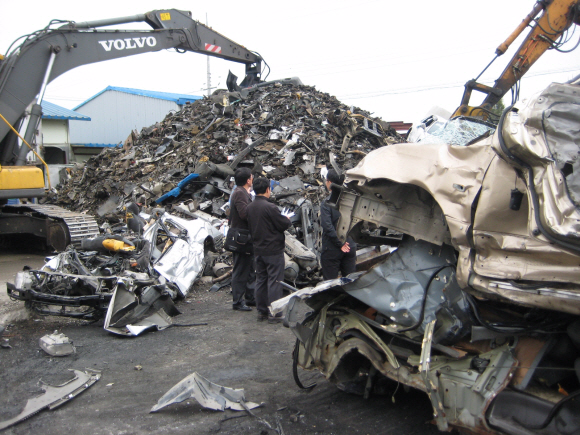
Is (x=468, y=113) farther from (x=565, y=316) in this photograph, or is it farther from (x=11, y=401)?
(x=11, y=401)

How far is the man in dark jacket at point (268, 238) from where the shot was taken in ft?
18.2

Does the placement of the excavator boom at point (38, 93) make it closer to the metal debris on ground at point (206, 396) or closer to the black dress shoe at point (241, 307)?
the black dress shoe at point (241, 307)

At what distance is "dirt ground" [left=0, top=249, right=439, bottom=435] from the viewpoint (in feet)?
10.7

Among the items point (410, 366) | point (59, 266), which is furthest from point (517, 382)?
point (59, 266)

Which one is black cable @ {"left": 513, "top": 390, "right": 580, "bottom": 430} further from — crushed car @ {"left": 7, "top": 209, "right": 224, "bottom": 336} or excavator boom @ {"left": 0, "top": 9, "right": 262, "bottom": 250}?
excavator boom @ {"left": 0, "top": 9, "right": 262, "bottom": 250}

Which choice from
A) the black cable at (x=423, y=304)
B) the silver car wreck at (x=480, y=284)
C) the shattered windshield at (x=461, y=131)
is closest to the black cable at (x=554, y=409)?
the silver car wreck at (x=480, y=284)

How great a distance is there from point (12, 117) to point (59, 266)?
3.97m

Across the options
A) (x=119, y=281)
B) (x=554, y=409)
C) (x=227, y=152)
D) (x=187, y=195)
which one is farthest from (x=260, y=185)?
(x=227, y=152)

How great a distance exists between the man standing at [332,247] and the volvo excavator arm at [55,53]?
20.2 feet

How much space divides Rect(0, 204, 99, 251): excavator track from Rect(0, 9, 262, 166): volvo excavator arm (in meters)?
1.15

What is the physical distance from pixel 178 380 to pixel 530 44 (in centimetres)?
781

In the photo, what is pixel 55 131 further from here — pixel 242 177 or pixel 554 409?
pixel 554 409

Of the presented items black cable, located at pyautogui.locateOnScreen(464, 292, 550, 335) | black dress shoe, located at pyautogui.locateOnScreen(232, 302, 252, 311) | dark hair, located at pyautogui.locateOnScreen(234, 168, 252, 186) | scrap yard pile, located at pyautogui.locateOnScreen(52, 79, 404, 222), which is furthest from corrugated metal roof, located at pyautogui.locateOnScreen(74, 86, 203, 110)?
black cable, located at pyautogui.locateOnScreen(464, 292, 550, 335)

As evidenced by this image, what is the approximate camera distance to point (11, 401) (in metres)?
3.63
